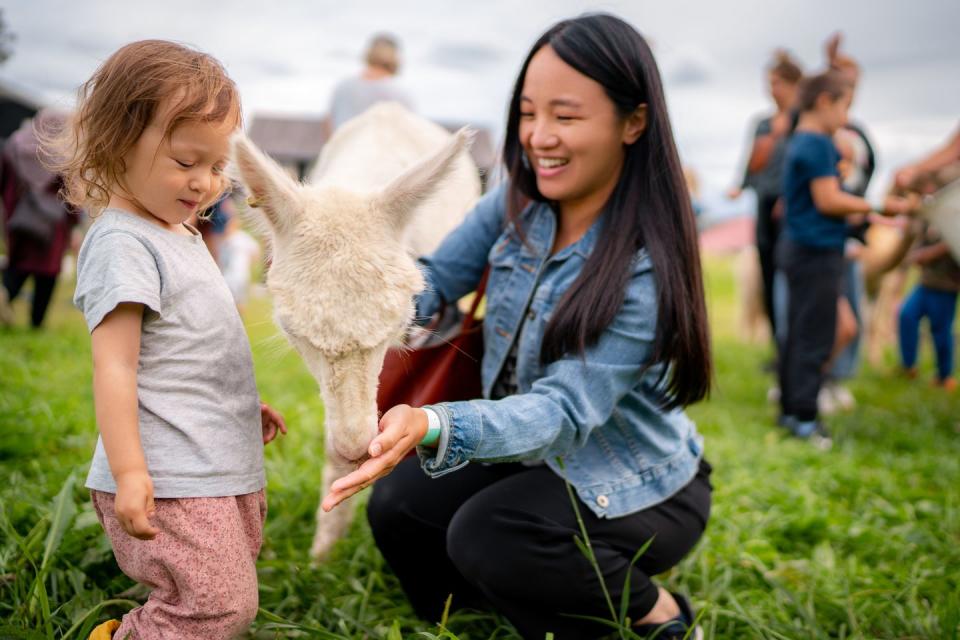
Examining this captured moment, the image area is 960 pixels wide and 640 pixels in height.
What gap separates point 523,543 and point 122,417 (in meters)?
1.06

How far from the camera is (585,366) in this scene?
1.87 metres

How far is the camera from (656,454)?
213 cm

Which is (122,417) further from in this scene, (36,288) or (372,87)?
(36,288)

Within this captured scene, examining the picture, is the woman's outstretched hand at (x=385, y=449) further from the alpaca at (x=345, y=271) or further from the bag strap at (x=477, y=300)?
the bag strap at (x=477, y=300)


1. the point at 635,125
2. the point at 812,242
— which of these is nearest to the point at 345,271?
the point at 635,125

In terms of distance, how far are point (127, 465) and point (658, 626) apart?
1.49m

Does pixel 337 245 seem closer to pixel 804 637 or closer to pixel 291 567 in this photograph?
pixel 291 567

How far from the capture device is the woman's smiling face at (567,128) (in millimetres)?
1967

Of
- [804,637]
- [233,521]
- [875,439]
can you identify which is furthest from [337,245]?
[875,439]

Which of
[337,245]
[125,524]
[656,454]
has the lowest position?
[656,454]

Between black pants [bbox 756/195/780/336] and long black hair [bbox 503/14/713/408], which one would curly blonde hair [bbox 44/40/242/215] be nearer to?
long black hair [bbox 503/14/713/408]

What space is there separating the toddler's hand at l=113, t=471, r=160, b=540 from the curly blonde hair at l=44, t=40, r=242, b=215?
0.59m

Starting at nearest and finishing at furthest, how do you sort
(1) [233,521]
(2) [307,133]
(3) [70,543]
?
1. (1) [233,521]
2. (3) [70,543]
3. (2) [307,133]

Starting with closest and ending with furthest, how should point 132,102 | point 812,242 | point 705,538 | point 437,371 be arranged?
point 132,102 → point 437,371 → point 705,538 → point 812,242
